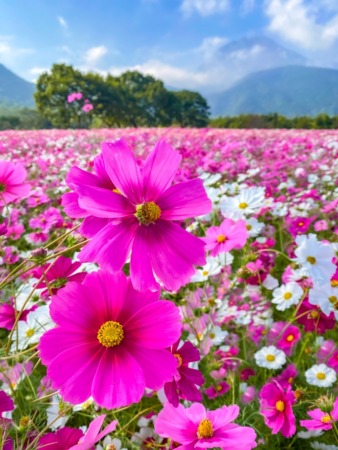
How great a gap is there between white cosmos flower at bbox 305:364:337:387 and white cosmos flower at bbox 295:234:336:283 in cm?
44

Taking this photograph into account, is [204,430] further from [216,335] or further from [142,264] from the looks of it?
[216,335]

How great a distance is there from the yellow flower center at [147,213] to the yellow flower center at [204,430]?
0.27 metres

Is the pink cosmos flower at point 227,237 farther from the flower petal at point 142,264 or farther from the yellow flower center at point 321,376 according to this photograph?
the yellow flower center at point 321,376

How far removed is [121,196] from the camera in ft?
1.40

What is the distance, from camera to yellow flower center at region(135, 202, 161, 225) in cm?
42

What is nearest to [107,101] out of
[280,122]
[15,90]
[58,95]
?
[58,95]

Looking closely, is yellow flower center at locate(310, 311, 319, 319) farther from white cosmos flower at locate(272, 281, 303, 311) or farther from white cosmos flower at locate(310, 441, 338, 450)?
white cosmos flower at locate(310, 441, 338, 450)

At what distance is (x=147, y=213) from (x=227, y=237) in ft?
1.37

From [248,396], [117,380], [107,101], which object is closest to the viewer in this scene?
[117,380]

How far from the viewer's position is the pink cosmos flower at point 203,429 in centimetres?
48

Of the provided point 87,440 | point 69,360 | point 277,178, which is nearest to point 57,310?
point 69,360

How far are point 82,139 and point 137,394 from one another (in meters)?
5.38

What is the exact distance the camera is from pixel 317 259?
750 millimetres

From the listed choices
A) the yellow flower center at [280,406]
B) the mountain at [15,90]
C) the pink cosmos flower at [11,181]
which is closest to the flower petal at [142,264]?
the pink cosmos flower at [11,181]
